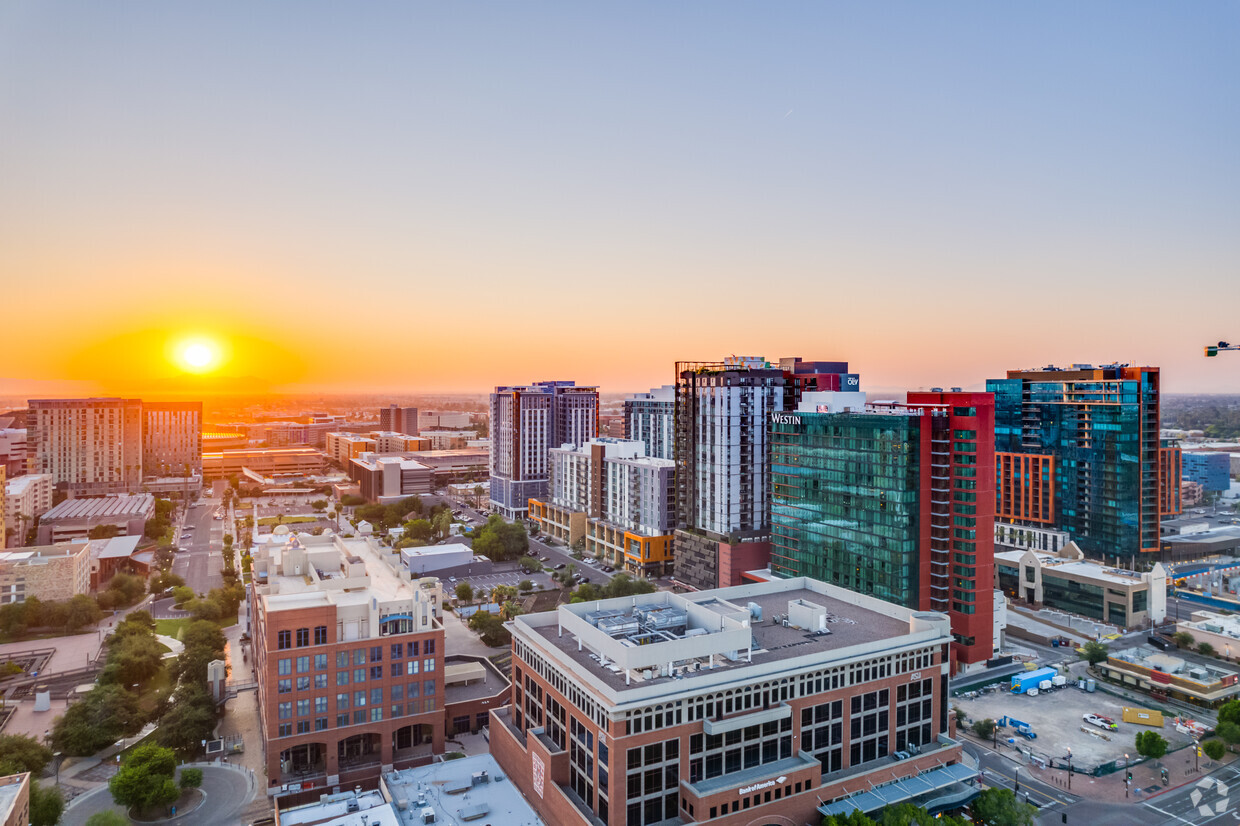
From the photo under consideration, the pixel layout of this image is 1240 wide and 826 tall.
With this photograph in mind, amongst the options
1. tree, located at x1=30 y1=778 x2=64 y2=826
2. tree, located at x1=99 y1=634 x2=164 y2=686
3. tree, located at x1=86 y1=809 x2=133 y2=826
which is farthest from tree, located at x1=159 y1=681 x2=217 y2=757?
tree, located at x1=86 y1=809 x2=133 y2=826

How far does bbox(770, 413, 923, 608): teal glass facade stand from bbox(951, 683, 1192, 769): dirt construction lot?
27.4ft

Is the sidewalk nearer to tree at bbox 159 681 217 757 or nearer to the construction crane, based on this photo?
the construction crane

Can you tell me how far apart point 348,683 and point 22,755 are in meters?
15.4

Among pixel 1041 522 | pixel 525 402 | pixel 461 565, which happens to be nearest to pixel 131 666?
pixel 461 565

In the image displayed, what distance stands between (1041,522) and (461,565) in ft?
209

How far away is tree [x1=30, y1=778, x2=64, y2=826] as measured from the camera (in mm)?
32969

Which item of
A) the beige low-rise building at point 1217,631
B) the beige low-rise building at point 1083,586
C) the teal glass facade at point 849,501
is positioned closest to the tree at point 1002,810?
the teal glass facade at point 849,501

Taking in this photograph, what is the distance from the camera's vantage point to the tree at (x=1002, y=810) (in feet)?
107

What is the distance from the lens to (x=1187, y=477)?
12619 centimetres

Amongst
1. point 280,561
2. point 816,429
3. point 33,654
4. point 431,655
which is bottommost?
point 33,654

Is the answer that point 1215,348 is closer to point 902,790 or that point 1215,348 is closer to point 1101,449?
point 902,790

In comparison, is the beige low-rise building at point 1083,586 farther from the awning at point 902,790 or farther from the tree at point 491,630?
the tree at point 491,630

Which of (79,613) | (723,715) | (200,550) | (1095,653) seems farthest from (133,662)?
(1095,653)

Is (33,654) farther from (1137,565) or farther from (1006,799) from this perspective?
(1137,565)
